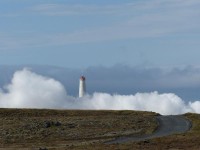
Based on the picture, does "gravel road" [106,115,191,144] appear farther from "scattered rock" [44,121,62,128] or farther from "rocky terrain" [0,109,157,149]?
"scattered rock" [44,121,62,128]

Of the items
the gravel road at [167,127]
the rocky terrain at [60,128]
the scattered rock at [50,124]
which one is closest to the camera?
the rocky terrain at [60,128]

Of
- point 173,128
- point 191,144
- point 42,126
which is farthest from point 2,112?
point 191,144

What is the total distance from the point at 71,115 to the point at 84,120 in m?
15.3

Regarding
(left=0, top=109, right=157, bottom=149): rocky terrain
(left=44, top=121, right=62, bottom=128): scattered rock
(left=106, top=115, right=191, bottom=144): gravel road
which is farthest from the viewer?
(left=44, top=121, right=62, bottom=128): scattered rock

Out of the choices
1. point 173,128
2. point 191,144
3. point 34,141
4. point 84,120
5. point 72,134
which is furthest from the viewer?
point 84,120

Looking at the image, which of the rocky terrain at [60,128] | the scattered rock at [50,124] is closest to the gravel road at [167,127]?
the rocky terrain at [60,128]

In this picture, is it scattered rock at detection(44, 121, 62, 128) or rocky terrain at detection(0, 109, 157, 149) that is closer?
rocky terrain at detection(0, 109, 157, 149)

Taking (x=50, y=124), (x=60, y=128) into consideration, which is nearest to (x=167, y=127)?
(x=60, y=128)

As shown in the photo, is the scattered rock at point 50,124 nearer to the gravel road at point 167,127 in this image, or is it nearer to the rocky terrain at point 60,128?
the rocky terrain at point 60,128

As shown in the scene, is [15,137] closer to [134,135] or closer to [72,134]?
[72,134]

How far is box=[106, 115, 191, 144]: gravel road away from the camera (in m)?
92.1

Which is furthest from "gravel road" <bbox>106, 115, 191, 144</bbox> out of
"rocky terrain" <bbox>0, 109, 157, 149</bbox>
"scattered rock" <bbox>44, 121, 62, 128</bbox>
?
"scattered rock" <bbox>44, 121, 62, 128</bbox>

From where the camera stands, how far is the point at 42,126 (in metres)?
108

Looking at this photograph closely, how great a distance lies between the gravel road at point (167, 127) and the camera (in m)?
92.1
